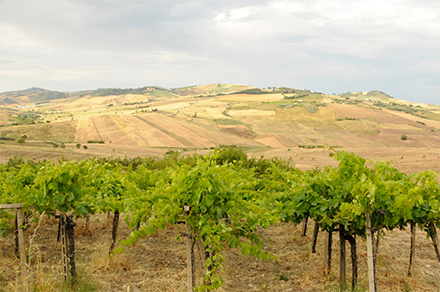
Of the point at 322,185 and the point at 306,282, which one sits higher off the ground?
the point at 322,185

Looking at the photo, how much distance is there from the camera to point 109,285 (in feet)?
24.8

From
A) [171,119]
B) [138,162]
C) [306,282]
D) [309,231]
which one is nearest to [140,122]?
[171,119]

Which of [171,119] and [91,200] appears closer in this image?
[91,200]

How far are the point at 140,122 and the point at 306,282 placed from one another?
239 ft

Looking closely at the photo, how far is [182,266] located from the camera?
9211 mm

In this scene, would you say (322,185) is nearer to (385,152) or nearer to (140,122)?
(385,152)

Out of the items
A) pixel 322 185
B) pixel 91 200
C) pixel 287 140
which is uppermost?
pixel 322 185

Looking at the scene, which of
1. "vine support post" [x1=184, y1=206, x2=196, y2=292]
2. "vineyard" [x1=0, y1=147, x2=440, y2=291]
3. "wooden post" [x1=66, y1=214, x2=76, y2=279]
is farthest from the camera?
"wooden post" [x1=66, y1=214, x2=76, y2=279]

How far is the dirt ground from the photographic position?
24.9 feet

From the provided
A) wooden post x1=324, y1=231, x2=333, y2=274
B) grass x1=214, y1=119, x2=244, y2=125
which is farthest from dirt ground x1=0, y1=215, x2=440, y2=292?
grass x1=214, y1=119, x2=244, y2=125

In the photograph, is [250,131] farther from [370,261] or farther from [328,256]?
[370,261]

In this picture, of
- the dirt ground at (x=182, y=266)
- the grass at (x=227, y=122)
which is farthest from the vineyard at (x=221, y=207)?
the grass at (x=227, y=122)

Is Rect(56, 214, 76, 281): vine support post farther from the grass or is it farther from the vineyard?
the grass

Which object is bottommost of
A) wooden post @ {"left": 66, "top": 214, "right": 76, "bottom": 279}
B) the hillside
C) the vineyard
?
the hillside
